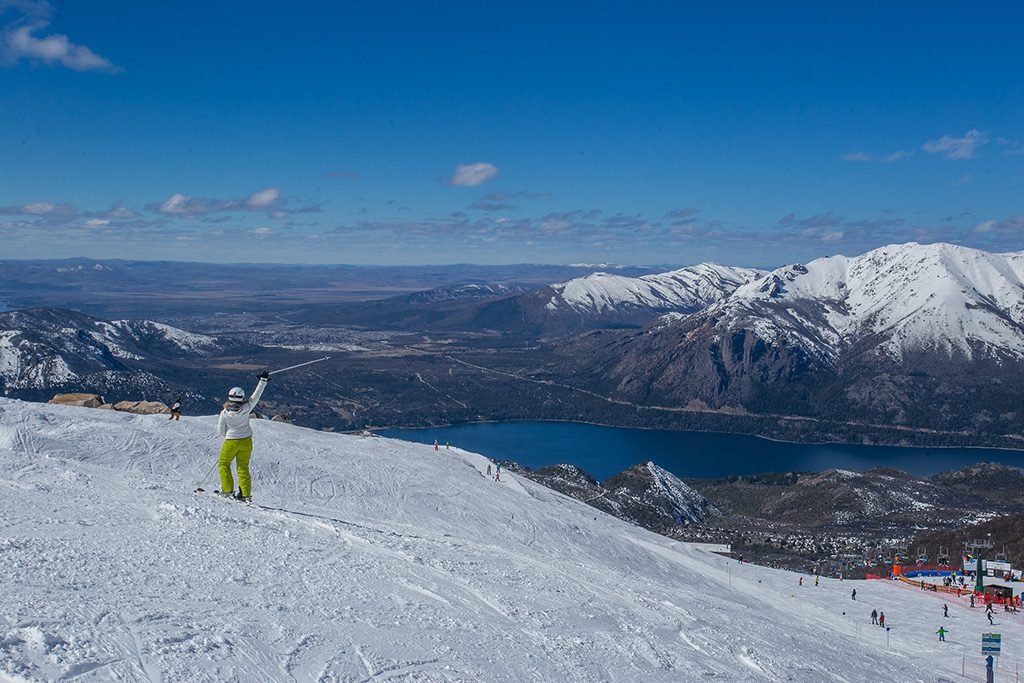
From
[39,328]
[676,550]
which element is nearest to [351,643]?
[676,550]

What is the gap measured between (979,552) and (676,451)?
12376cm

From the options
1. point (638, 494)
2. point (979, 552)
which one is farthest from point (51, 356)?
point (979, 552)

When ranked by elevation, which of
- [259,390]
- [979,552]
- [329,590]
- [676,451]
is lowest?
[676,451]

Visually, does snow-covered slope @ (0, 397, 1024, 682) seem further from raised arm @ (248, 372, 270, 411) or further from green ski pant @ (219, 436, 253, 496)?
raised arm @ (248, 372, 270, 411)

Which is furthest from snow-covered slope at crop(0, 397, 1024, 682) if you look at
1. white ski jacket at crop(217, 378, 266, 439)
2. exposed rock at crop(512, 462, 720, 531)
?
exposed rock at crop(512, 462, 720, 531)

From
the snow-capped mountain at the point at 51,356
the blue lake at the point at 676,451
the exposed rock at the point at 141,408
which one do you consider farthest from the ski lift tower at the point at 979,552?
the snow-capped mountain at the point at 51,356

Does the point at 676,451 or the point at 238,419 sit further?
the point at 676,451

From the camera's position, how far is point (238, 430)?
56.0 ft

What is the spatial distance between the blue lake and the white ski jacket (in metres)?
116

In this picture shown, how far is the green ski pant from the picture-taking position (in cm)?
1733

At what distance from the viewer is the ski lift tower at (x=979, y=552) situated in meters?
40.5

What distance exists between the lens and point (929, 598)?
122 ft

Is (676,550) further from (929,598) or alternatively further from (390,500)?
(390,500)

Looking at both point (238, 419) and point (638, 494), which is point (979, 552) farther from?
point (238, 419)
